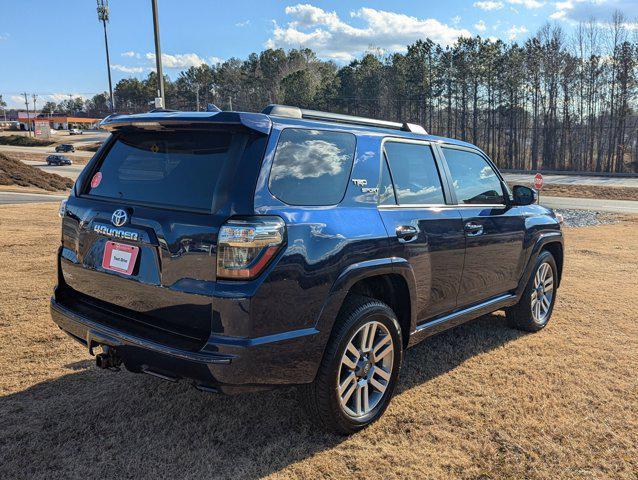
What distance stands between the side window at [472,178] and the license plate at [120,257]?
2.46 metres

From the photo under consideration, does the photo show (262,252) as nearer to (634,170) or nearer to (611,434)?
(611,434)

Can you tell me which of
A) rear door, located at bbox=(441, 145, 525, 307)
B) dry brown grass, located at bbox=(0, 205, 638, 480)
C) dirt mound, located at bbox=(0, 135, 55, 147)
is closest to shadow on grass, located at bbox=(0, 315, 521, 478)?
dry brown grass, located at bbox=(0, 205, 638, 480)

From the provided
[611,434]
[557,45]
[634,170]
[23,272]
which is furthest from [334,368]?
[557,45]

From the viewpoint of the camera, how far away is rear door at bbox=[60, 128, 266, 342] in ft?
8.41

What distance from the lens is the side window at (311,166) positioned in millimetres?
2729

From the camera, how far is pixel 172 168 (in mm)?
2875

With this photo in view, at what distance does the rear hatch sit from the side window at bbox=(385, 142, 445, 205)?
1149 mm

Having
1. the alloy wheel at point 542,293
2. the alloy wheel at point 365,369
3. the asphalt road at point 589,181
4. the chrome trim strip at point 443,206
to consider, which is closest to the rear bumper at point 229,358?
the alloy wheel at point 365,369

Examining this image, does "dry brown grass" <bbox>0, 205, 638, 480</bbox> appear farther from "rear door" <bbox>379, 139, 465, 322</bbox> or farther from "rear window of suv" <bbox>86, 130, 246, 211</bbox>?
"rear window of suv" <bbox>86, 130, 246, 211</bbox>

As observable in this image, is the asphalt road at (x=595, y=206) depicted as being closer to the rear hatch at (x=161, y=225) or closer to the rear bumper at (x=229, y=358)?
the rear bumper at (x=229, y=358)

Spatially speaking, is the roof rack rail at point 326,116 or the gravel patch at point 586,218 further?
the gravel patch at point 586,218

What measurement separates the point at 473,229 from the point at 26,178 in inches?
753

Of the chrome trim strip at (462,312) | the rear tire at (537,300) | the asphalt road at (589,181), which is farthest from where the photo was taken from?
the asphalt road at (589,181)

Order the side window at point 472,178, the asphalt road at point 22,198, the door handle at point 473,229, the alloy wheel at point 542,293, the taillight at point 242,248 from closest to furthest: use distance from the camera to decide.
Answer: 1. the taillight at point 242,248
2. the door handle at point 473,229
3. the side window at point 472,178
4. the alloy wheel at point 542,293
5. the asphalt road at point 22,198
